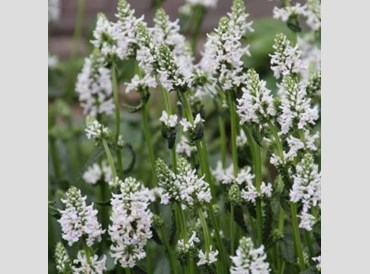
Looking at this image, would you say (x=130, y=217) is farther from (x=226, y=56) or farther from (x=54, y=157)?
(x=54, y=157)

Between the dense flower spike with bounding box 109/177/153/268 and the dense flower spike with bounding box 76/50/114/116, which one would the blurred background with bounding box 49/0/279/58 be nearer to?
the dense flower spike with bounding box 76/50/114/116

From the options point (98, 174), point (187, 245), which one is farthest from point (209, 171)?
point (98, 174)

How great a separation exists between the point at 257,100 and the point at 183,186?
211mm

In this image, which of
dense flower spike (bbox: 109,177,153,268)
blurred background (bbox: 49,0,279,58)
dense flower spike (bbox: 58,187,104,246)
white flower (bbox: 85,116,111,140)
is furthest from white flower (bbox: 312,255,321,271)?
blurred background (bbox: 49,0,279,58)

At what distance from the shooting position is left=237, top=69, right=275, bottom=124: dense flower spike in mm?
1562

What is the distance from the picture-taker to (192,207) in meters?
1.61

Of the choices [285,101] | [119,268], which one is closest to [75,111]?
[119,268]

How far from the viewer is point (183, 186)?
158 centimetres

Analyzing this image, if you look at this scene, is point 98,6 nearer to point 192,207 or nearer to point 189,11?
point 189,11

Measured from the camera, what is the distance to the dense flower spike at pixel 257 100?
1.56 metres

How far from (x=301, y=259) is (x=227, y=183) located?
9.7 inches

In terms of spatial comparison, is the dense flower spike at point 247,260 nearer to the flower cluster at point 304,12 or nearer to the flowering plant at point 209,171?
the flowering plant at point 209,171

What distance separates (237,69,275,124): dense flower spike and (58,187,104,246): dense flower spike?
0.36 metres

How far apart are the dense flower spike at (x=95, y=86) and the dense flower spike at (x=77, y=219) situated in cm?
62
